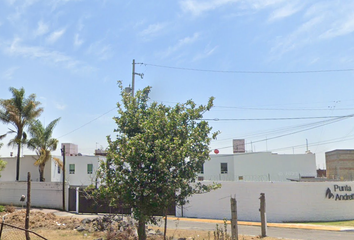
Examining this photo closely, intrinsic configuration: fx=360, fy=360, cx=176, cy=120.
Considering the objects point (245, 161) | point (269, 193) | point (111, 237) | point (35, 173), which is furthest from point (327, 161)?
point (111, 237)

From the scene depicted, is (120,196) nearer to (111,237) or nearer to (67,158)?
(111,237)

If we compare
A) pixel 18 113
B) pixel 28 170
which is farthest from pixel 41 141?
pixel 28 170

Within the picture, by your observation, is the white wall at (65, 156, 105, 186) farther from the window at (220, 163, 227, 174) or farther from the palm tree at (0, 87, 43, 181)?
the window at (220, 163, 227, 174)

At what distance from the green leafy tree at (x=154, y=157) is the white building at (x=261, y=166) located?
36.4 meters

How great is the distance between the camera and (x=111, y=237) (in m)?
14.6

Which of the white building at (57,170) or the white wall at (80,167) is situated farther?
the white wall at (80,167)

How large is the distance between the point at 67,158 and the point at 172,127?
36.9 metres

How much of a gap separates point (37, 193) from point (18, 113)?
8750 millimetres

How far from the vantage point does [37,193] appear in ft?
107

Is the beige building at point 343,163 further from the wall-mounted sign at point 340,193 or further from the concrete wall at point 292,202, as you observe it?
the concrete wall at point 292,202

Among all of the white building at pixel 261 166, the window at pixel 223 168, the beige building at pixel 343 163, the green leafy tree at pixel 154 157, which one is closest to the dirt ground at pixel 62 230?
the green leafy tree at pixel 154 157

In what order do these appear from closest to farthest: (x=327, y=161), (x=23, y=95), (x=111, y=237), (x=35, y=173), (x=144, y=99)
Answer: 1. (x=144, y=99)
2. (x=111, y=237)
3. (x=23, y=95)
4. (x=35, y=173)
5. (x=327, y=161)

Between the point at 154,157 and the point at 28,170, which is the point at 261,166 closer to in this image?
the point at 28,170

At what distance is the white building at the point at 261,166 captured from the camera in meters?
47.3
